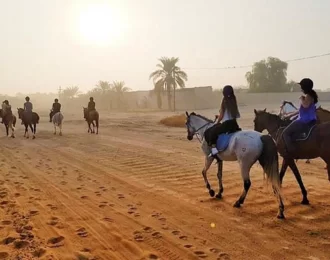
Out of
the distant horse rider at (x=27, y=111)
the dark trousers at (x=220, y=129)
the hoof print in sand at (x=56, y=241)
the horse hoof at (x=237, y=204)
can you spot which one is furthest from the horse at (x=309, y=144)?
the distant horse rider at (x=27, y=111)

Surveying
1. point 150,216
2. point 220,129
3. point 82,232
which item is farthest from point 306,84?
point 82,232

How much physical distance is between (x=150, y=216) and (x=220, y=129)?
2.35 m

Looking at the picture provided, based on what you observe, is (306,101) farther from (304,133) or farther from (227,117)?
(227,117)

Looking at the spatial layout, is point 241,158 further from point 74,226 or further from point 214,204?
point 74,226

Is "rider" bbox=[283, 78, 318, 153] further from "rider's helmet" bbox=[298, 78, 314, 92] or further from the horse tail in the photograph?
the horse tail

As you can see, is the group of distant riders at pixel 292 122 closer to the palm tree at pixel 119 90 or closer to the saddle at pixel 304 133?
the saddle at pixel 304 133

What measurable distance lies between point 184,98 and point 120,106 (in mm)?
16450

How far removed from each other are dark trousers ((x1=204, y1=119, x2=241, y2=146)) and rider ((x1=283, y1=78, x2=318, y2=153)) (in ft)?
3.40

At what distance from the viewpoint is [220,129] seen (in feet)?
26.4

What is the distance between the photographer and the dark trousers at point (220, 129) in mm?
8000

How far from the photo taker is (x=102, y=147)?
1806cm

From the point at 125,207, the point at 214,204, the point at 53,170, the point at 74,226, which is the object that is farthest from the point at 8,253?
the point at 53,170

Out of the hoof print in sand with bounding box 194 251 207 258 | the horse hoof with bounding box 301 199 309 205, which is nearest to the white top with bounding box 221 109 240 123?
the horse hoof with bounding box 301 199 309 205

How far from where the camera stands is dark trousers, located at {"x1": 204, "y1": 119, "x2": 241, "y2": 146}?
26.2 ft
